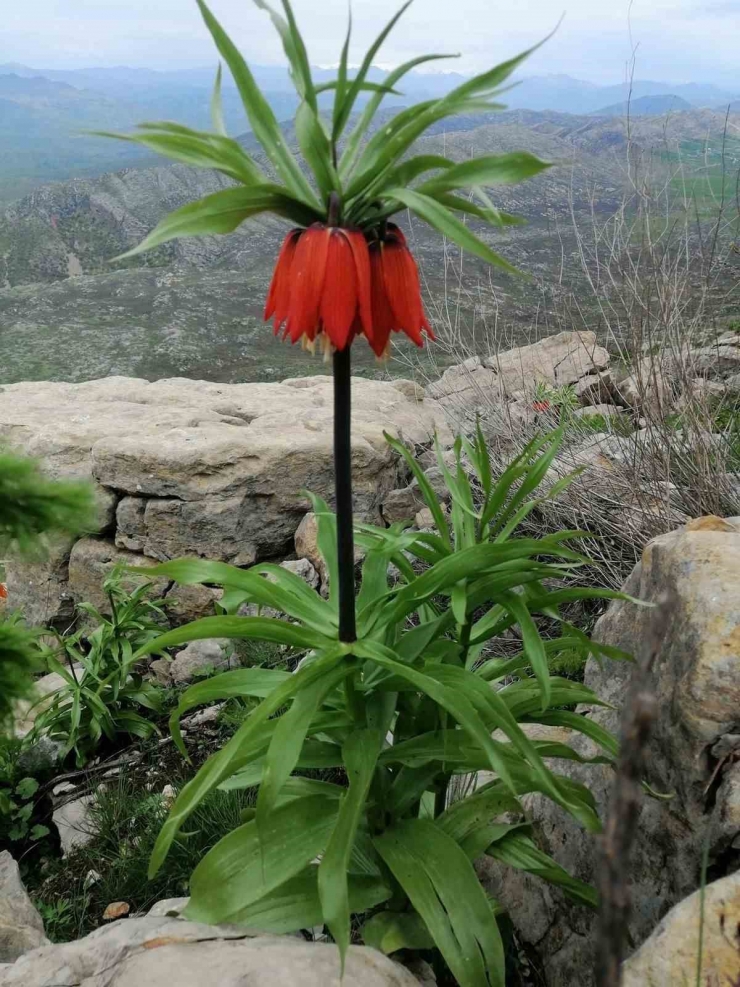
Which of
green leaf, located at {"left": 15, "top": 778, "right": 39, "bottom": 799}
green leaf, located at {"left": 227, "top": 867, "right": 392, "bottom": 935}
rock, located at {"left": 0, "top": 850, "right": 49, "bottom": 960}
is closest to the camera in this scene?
green leaf, located at {"left": 227, "top": 867, "right": 392, "bottom": 935}

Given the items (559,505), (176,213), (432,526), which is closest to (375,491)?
(432,526)

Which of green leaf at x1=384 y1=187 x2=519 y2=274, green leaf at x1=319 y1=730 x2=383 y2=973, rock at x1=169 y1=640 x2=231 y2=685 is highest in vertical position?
green leaf at x1=384 y1=187 x2=519 y2=274

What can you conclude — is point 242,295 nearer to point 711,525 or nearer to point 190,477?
point 190,477

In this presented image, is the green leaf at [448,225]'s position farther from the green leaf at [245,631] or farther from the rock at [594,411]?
the rock at [594,411]

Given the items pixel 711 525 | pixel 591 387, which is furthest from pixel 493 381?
pixel 711 525

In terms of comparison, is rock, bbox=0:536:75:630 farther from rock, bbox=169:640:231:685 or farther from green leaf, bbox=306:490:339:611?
green leaf, bbox=306:490:339:611

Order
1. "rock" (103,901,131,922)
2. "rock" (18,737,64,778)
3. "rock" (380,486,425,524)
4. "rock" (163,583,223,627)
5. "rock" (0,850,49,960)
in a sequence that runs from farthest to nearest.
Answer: "rock" (380,486,425,524), "rock" (163,583,223,627), "rock" (18,737,64,778), "rock" (103,901,131,922), "rock" (0,850,49,960)

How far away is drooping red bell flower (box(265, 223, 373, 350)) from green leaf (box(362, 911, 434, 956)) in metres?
1.60

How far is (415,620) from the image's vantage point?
12.5ft

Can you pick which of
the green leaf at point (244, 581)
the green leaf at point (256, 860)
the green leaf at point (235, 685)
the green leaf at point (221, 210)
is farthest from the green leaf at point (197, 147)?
the green leaf at point (256, 860)

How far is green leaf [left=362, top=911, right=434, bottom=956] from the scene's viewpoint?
208cm

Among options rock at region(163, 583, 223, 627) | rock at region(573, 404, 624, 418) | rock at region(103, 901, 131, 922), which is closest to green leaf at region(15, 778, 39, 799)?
rock at region(103, 901, 131, 922)

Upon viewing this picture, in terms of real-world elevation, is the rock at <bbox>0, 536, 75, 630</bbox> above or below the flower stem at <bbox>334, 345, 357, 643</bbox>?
below

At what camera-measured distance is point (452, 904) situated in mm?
1948
